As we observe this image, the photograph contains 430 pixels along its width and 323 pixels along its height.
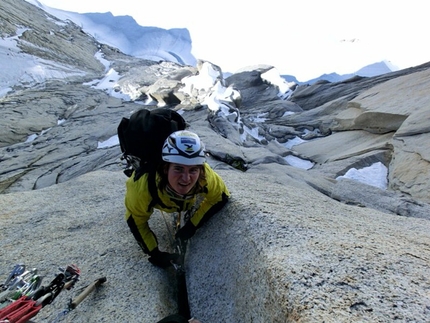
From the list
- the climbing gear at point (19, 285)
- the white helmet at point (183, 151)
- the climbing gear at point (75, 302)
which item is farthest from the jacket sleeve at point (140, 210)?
the climbing gear at point (19, 285)

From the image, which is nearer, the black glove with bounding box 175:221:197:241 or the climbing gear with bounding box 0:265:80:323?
the climbing gear with bounding box 0:265:80:323

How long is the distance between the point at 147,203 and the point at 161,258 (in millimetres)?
933

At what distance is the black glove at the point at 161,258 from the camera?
466 cm

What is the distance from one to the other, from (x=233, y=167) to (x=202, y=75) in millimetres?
24237

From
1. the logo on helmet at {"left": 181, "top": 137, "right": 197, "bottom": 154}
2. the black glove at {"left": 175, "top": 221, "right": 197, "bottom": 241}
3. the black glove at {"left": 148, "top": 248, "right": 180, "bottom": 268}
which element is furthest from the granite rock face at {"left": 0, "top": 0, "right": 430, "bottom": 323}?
the logo on helmet at {"left": 181, "top": 137, "right": 197, "bottom": 154}

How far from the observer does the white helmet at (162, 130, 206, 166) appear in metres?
4.10

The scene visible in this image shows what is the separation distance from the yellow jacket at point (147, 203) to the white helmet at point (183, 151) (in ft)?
→ 1.54

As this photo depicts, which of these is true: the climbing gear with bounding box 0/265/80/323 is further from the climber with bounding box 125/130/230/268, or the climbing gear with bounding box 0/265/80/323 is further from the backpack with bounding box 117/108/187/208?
the backpack with bounding box 117/108/187/208

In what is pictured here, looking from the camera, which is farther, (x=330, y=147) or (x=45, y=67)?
(x=45, y=67)

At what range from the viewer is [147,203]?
14.7 ft

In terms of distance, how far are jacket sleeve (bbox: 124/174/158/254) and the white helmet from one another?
2.07 ft

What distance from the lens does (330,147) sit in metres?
18.9

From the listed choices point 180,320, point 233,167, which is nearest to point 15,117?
point 233,167

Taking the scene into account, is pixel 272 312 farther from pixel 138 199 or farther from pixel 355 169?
pixel 355 169
